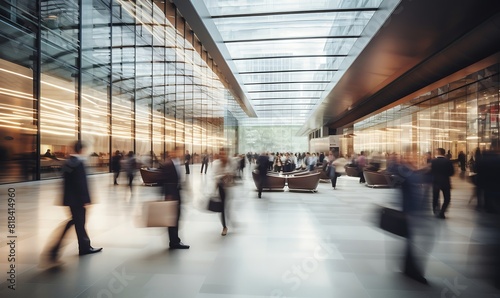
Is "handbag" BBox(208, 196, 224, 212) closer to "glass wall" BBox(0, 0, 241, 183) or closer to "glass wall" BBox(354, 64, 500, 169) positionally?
"glass wall" BBox(0, 0, 241, 183)

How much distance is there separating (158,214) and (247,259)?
149cm

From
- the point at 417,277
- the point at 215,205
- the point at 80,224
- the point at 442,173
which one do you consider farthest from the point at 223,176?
the point at 442,173

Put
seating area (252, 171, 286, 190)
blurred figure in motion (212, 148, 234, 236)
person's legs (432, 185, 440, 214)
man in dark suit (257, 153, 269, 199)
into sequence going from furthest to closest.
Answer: seating area (252, 171, 286, 190)
man in dark suit (257, 153, 269, 199)
person's legs (432, 185, 440, 214)
blurred figure in motion (212, 148, 234, 236)

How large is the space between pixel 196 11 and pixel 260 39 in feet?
11.8

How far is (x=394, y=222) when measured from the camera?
144 inches

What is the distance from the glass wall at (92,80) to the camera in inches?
470

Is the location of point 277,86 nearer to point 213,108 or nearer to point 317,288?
point 213,108

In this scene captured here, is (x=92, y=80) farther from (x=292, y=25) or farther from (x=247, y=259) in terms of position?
(x=247, y=259)

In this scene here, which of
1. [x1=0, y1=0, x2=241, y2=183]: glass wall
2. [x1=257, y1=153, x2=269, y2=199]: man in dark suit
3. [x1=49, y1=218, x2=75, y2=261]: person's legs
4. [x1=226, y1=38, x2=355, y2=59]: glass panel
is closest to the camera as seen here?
[x1=49, y1=218, x2=75, y2=261]: person's legs

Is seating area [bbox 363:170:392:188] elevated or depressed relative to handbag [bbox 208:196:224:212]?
depressed

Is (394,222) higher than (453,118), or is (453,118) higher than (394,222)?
(453,118)

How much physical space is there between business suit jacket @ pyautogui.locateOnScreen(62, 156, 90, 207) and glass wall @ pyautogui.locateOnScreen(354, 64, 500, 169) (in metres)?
9.57

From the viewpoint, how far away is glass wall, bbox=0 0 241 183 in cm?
1193

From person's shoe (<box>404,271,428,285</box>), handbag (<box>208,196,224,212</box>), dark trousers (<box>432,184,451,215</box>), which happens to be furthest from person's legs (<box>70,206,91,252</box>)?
dark trousers (<box>432,184,451,215</box>)
